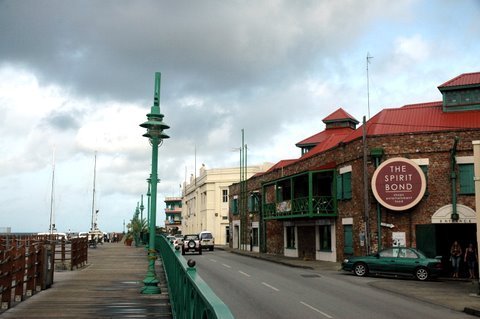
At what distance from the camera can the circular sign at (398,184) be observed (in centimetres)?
2741

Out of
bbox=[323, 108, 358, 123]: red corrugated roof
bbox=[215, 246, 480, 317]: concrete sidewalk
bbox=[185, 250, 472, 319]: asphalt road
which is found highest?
bbox=[323, 108, 358, 123]: red corrugated roof

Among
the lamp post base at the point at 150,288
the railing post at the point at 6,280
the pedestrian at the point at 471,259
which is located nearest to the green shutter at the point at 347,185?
the pedestrian at the point at 471,259

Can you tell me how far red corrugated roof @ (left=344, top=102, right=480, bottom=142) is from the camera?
29.4m

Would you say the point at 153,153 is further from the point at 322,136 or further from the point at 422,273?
the point at 322,136

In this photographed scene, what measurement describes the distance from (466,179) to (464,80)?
7652 mm

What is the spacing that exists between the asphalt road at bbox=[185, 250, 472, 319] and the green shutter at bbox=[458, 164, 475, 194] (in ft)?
23.1

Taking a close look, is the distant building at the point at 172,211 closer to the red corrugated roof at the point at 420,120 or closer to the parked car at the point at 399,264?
the red corrugated roof at the point at 420,120

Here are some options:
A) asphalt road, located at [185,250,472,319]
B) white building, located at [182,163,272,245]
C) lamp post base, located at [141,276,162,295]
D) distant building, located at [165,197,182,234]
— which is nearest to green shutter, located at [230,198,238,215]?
white building, located at [182,163,272,245]

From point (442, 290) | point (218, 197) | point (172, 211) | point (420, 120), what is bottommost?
point (442, 290)

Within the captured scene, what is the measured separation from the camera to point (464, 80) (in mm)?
31047

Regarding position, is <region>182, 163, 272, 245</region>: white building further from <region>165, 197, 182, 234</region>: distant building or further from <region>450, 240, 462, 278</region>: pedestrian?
<region>450, 240, 462, 278</region>: pedestrian

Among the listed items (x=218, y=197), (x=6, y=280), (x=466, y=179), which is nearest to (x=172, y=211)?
(x=218, y=197)

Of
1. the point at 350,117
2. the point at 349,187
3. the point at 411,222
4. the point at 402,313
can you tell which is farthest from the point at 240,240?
the point at 402,313

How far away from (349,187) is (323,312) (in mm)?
18617
